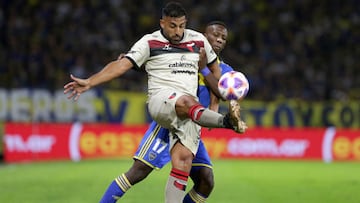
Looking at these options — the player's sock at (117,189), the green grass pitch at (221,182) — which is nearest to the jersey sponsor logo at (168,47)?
the player's sock at (117,189)

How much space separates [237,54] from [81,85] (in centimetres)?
1573

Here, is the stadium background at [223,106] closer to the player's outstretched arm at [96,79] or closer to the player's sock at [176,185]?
the player's sock at [176,185]

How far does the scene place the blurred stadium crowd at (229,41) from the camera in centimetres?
2091

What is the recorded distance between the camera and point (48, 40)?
21.3 metres

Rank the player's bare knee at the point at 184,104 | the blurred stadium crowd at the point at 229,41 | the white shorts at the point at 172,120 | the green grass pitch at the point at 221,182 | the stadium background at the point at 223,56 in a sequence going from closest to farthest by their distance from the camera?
the player's bare knee at the point at 184,104 → the white shorts at the point at 172,120 → the green grass pitch at the point at 221,182 → the stadium background at the point at 223,56 → the blurred stadium crowd at the point at 229,41

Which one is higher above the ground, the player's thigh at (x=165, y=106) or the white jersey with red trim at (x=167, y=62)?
the white jersey with red trim at (x=167, y=62)

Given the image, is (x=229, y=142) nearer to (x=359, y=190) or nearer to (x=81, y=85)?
(x=359, y=190)

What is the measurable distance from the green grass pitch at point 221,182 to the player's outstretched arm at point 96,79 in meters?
3.30

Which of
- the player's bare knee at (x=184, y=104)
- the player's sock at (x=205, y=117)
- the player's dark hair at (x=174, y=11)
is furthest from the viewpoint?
the player's dark hair at (x=174, y=11)

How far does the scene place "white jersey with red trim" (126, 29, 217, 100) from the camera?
7.53 meters

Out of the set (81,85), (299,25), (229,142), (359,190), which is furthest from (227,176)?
(299,25)

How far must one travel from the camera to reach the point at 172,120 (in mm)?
7430

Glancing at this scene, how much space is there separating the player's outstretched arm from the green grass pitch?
10.8ft

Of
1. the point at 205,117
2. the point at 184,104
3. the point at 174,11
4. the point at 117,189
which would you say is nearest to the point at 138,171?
the point at 117,189
